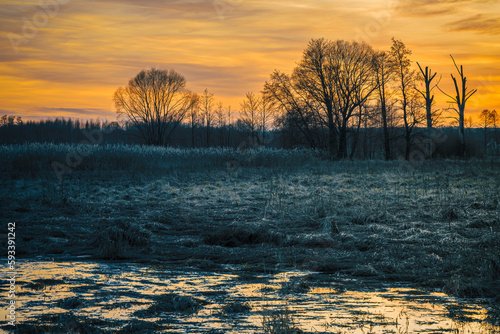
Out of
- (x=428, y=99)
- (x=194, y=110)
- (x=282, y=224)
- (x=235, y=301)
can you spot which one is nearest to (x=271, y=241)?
(x=282, y=224)

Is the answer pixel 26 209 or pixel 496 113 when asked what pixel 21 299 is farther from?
pixel 496 113

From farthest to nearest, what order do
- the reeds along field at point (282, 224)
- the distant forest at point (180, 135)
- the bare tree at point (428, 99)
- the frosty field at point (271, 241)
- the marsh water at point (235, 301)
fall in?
the distant forest at point (180, 135), the bare tree at point (428, 99), the reeds along field at point (282, 224), the frosty field at point (271, 241), the marsh water at point (235, 301)

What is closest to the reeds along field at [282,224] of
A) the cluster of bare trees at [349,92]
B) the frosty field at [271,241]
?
the frosty field at [271,241]

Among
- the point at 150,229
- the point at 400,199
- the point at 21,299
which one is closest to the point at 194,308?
the point at 21,299

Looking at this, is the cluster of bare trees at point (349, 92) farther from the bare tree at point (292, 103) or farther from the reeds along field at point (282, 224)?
the reeds along field at point (282, 224)

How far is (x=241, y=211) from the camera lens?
12680mm

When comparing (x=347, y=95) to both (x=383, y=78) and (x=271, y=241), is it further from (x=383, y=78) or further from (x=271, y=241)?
(x=271, y=241)

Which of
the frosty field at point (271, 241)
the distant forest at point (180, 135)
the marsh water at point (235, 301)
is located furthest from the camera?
the distant forest at point (180, 135)

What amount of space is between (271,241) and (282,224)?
5.81ft

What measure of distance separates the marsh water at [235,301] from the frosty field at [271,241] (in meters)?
0.03

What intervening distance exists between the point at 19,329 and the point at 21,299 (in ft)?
3.45

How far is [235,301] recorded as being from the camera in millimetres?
5375

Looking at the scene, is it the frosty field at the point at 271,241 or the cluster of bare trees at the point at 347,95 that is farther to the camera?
the cluster of bare trees at the point at 347,95

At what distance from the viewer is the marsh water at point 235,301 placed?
4.56 metres
